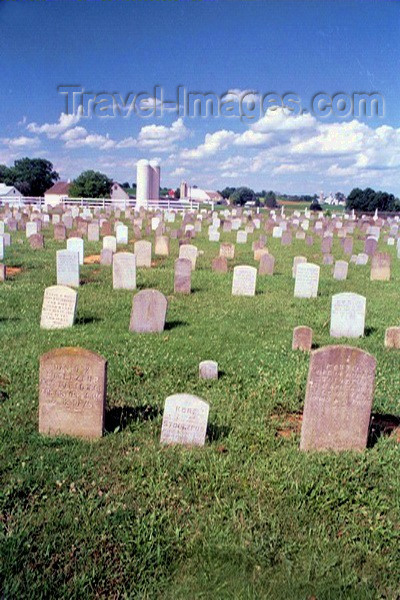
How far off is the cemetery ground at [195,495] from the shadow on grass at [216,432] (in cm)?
2

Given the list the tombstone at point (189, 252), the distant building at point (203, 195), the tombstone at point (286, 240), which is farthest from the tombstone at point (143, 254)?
the distant building at point (203, 195)

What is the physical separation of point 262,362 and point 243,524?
3.73 metres

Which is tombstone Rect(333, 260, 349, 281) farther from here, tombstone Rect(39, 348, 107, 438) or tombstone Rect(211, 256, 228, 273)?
tombstone Rect(39, 348, 107, 438)

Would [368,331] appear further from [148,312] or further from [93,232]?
[93,232]

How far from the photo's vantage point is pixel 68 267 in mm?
12609

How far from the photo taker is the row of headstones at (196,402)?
4.89m

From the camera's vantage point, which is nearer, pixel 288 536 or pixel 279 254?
pixel 288 536

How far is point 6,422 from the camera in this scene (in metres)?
5.27

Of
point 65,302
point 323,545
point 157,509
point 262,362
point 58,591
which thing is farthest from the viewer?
point 65,302

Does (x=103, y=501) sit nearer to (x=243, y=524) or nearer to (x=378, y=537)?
(x=243, y=524)

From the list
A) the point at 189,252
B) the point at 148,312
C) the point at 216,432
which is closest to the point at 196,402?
the point at 216,432

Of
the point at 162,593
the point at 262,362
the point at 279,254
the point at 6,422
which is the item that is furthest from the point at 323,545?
the point at 279,254

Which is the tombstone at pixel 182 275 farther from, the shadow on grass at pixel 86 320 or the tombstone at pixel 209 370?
the tombstone at pixel 209 370

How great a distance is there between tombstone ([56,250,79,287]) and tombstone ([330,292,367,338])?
Result: 648 cm
